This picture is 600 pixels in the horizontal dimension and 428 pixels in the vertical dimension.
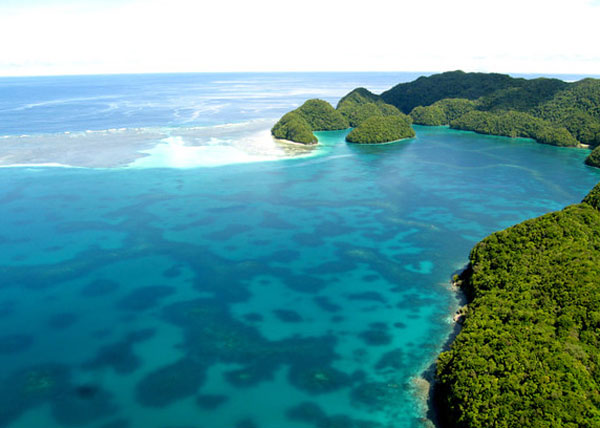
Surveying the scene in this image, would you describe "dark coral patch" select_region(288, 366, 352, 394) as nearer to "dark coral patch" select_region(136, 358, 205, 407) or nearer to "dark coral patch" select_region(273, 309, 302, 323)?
"dark coral patch" select_region(273, 309, 302, 323)

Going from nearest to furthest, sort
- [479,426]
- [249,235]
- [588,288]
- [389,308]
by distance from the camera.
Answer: [479,426] → [588,288] → [389,308] → [249,235]

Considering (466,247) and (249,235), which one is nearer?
(466,247)

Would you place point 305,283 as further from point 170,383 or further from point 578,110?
point 578,110

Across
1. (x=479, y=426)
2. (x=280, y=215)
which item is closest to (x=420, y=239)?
(x=280, y=215)

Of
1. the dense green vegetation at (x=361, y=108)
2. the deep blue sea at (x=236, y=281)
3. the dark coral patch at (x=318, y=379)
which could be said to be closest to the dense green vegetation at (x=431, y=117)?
the dense green vegetation at (x=361, y=108)

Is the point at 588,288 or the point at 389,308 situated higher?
the point at 588,288

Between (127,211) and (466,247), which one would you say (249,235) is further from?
(466,247)

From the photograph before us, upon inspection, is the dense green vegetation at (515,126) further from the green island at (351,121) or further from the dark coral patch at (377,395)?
the dark coral patch at (377,395)
